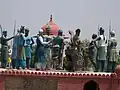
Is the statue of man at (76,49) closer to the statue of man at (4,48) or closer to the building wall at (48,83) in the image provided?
the building wall at (48,83)

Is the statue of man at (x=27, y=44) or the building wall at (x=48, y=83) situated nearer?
the building wall at (x=48, y=83)

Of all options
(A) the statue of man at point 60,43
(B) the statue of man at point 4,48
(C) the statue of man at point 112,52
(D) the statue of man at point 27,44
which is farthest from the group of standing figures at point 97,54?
(B) the statue of man at point 4,48

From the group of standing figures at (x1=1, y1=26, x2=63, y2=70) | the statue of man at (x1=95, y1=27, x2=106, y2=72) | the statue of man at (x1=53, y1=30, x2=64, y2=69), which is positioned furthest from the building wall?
the statue of man at (x1=53, y1=30, x2=64, y2=69)

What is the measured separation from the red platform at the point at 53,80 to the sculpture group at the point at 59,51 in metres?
0.97

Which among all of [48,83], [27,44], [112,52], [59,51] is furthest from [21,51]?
[112,52]

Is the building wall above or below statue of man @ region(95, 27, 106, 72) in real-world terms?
below

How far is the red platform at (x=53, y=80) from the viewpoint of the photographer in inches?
463

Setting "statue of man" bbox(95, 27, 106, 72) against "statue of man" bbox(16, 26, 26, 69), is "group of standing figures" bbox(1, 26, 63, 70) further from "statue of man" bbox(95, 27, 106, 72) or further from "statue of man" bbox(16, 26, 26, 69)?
"statue of man" bbox(95, 27, 106, 72)

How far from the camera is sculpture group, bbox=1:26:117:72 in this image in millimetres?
12742

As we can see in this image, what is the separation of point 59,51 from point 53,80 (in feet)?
7.25

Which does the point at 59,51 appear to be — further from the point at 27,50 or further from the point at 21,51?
the point at 21,51

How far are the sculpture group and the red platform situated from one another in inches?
38.2

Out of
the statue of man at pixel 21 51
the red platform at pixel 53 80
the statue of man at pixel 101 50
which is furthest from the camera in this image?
the statue of man at pixel 101 50

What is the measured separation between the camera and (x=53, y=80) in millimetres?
11836
